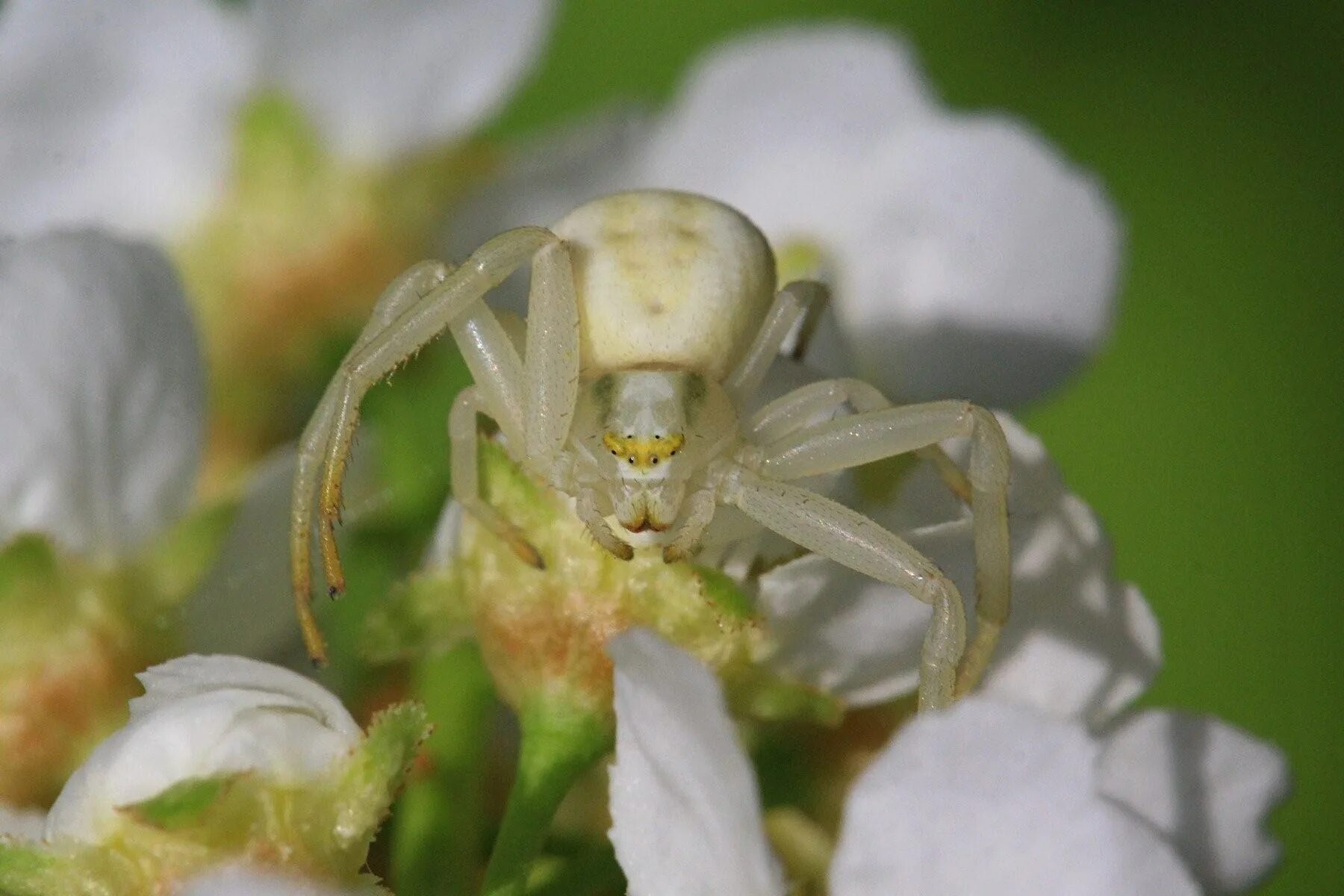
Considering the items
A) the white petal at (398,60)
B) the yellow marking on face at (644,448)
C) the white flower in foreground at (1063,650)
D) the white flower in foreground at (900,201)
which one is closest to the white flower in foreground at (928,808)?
the white flower in foreground at (1063,650)

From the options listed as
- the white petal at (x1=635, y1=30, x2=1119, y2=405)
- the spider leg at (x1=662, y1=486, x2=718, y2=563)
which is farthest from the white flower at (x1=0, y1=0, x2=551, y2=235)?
the spider leg at (x1=662, y1=486, x2=718, y2=563)

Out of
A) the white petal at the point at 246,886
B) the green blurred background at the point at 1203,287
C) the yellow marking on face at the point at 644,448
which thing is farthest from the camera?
the green blurred background at the point at 1203,287

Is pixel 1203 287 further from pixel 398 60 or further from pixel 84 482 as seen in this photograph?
pixel 84 482

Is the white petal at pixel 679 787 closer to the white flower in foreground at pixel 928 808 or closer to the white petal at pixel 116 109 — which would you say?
the white flower in foreground at pixel 928 808

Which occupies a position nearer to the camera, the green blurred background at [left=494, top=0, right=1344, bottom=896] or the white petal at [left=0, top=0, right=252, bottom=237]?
the white petal at [left=0, top=0, right=252, bottom=237]

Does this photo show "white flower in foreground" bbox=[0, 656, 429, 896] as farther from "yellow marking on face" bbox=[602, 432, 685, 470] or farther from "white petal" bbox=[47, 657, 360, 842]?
"yellow marking on face" bbox=[602, 432, 685, 470]

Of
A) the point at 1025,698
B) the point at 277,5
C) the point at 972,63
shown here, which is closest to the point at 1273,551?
the point at 972,63

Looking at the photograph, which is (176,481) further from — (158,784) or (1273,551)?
(1273,551)
